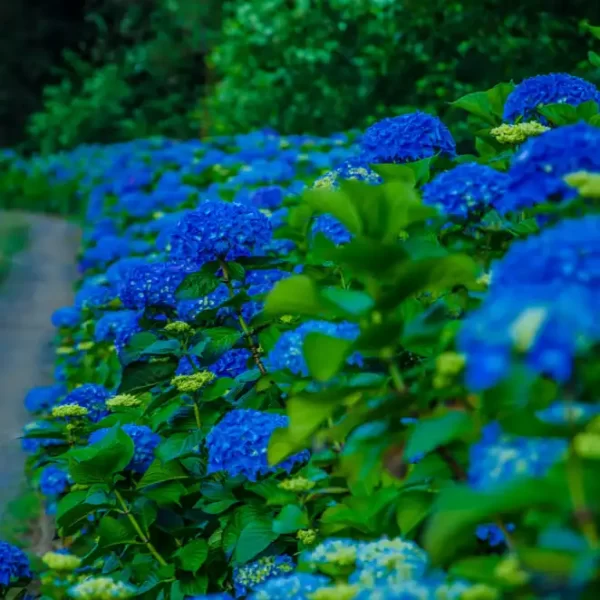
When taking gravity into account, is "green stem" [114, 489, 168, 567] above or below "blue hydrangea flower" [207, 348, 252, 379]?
below

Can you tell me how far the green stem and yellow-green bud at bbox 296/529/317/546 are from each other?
16.4 inches

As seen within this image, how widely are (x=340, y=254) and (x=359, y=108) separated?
20.9 ft

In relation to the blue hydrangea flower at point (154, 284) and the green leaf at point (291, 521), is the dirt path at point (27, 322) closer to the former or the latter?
the blue hydrangea flower at point (154, 284)

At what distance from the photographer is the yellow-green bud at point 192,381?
7.61 ft

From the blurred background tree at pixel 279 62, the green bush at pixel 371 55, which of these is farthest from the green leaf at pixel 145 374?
Answer: the green bush at pixel 371 55

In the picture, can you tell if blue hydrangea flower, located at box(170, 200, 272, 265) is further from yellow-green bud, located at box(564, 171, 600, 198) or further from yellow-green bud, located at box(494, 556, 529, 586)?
yellow-green bud, located at box(494, 556, 529, 586)

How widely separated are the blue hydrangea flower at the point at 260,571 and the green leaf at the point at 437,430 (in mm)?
894

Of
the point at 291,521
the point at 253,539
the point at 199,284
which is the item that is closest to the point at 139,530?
the point at 253,539

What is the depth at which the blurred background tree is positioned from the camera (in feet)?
21.9

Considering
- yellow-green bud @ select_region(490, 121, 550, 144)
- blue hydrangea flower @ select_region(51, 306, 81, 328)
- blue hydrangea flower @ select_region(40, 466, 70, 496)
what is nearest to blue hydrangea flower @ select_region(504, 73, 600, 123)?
yellow-green bud @ select_region(490, 121, 550, 144)

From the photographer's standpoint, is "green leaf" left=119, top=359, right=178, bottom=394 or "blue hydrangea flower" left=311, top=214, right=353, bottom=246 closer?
"blue hydrangea flower" left=311, top=214, right=353, bottom=246


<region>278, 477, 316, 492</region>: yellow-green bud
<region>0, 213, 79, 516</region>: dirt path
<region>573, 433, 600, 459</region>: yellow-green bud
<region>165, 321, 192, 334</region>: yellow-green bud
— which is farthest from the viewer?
<region>0, 213, 79, 516</region>: dirt path

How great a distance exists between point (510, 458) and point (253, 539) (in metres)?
1.05

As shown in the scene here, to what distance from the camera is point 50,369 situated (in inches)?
193
